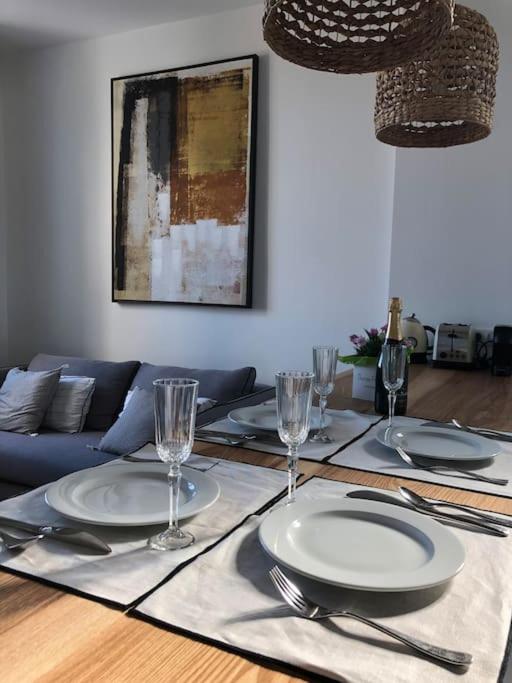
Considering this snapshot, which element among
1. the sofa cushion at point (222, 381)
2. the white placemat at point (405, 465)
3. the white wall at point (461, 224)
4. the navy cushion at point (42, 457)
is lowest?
the navy cushion at point (42, 457)

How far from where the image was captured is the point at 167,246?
3273mm

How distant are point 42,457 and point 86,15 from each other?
2377 millimetres

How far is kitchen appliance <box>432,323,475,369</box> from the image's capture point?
2.26 m

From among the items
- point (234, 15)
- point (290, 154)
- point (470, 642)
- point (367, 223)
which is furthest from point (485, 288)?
point (470, 642)

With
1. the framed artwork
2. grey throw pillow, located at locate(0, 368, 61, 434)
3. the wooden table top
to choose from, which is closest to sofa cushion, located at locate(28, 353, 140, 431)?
grey throw pillow, located at locate(0, 368, 61, 434)

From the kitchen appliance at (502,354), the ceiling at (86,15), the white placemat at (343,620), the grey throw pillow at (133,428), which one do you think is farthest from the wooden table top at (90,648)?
the ceiling at (86,15)

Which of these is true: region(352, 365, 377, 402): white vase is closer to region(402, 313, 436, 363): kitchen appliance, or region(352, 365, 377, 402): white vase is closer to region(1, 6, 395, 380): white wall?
region(402, 313, 436, 363): kitchen appliance

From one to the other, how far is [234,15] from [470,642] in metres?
3.17

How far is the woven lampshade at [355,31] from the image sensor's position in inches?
44.9

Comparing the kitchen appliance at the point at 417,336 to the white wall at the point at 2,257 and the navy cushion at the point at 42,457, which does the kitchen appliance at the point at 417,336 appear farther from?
the white wall at the point at 2,257

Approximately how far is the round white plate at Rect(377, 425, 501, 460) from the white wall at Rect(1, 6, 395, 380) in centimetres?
162

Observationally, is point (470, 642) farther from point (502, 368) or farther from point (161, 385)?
point (502, 368)

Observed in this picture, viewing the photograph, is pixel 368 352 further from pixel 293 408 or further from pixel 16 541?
pixel 16 541

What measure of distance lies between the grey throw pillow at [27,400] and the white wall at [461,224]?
1.78 metres
